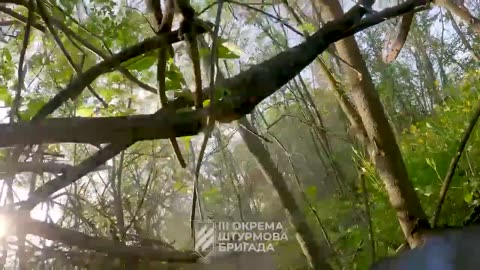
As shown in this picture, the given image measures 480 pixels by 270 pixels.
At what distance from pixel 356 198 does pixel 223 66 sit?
0.24 meters

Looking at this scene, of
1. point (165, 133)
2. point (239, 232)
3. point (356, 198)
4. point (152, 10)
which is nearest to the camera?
point (165, 133)

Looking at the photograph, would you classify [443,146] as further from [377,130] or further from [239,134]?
[239,134]

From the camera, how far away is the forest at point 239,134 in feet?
1.17

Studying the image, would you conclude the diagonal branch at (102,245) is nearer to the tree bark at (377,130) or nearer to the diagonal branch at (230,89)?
the diagonal branch at (230,89)

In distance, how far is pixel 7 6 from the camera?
49 centimetres

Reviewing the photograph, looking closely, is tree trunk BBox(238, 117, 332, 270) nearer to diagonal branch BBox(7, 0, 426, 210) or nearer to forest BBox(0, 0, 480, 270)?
forest BBox(0, 0, 480, 270)

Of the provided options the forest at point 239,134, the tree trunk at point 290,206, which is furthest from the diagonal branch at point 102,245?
the tree trunk at point 290,206

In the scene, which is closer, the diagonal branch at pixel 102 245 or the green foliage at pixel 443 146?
the diagonal branch at pixel 102 245

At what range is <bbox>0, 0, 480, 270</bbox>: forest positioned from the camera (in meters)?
0.36

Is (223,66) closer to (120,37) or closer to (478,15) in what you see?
(120,37)

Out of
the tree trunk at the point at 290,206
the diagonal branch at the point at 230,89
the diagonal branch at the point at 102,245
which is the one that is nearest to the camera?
the diagonal branch at the point at 230,89

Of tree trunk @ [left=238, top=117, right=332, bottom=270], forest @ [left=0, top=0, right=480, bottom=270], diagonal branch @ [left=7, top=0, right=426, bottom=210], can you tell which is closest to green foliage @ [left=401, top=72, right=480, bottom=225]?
forest @ [left=0, top=0, right=480, bottom=270]

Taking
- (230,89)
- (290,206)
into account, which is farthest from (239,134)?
(230,89)

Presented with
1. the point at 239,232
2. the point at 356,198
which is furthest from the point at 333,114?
the point at 239,232
